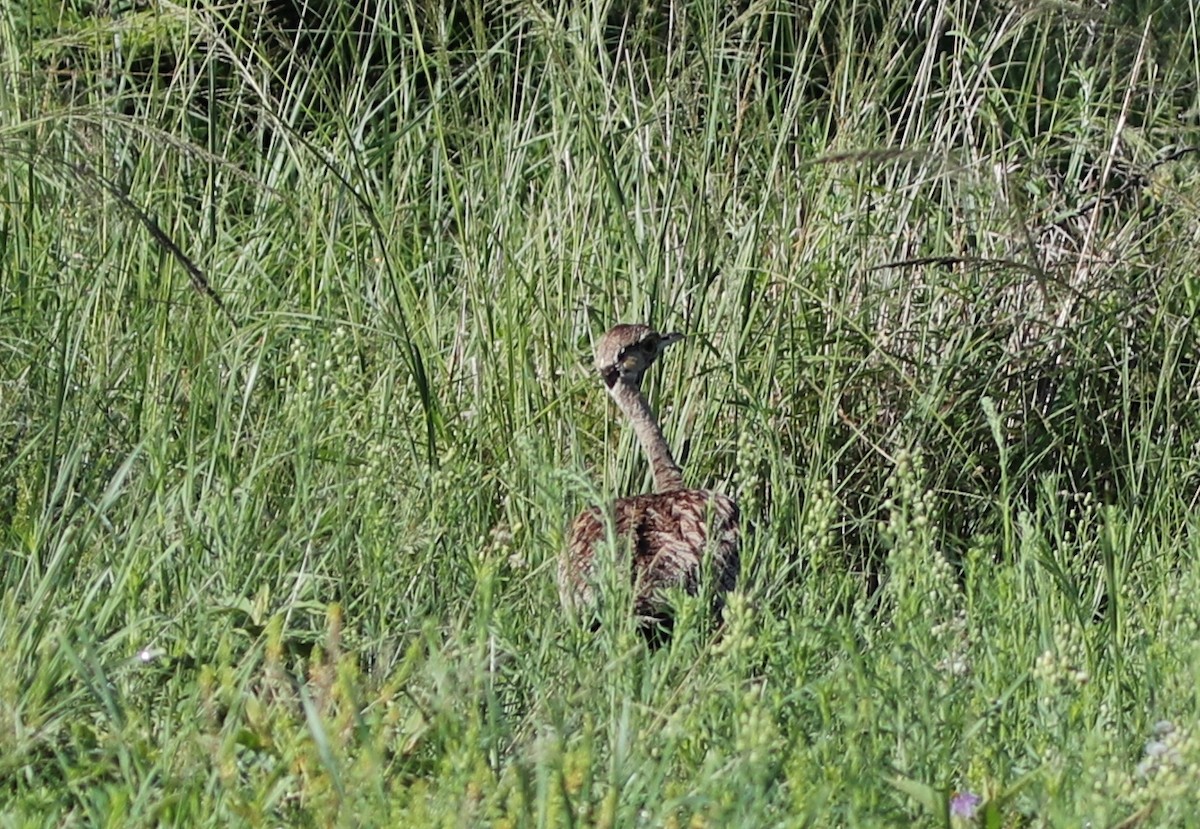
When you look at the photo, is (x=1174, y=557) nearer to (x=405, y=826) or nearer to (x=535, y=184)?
(x=535, y=184)

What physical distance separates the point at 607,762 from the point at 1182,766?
83 cm

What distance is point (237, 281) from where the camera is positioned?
15.6 feet

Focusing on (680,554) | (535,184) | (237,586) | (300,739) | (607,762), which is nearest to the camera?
(300,739)

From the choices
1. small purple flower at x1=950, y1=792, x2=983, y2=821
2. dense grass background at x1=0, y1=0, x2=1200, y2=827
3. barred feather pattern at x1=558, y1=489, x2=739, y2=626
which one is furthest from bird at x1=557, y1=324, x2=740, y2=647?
small purple flower at x1=950, y1=792, x2=983, y2=821

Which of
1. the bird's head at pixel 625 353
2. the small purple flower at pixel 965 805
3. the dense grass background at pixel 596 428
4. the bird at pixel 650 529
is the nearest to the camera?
the small purple flower at pixel 965 805

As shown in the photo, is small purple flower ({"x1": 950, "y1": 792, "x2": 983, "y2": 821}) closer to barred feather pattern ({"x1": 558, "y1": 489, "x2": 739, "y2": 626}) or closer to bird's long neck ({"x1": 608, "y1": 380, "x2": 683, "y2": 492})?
barred feather pattern ({"x1": 558, "y1": 489, "x2": 739, "y2": 626})

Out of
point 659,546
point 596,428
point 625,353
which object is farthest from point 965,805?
point 596,428

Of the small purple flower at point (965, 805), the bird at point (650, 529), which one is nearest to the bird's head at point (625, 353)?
the bird at point (650, 529)

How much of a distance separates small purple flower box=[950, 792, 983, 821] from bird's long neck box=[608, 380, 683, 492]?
1894 millimetres

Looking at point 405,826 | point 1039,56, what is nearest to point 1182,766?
point 405,826

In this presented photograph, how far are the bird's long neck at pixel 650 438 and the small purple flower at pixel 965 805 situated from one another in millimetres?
1894

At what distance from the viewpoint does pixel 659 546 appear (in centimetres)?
386

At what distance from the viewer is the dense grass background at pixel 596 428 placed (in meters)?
2.71

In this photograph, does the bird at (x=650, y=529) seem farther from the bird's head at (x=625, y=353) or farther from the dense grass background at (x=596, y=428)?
the dense grass background at (x=596, y=428)
